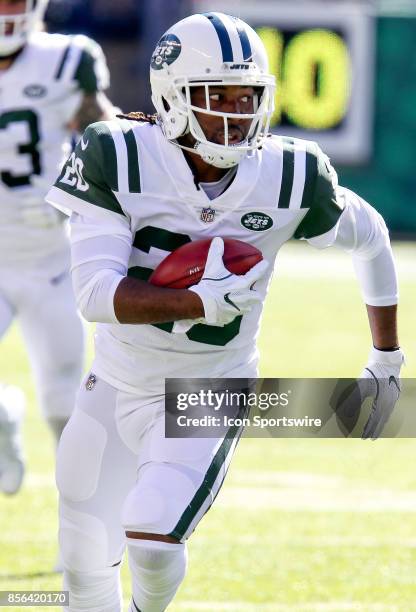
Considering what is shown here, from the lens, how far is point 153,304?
3297 millimetres

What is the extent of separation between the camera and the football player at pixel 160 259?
131 inches

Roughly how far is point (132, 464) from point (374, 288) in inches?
33.3

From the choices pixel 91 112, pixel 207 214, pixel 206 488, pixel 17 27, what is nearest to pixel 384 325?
pixel 207 214

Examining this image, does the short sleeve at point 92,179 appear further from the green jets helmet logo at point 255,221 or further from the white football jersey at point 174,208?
the green jets helmet logo at point 255,221

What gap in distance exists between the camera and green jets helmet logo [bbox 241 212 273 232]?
11.6 ft

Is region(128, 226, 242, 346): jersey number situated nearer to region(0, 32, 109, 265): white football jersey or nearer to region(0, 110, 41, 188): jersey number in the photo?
region(0, 32, 109, 265): white football jersey

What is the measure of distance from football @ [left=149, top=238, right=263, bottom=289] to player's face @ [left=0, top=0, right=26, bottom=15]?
2.17m

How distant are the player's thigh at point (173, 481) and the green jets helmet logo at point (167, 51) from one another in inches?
34.8

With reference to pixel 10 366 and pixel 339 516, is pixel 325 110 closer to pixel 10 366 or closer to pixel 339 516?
pixel 10 366

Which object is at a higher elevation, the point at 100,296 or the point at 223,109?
the point at 223,109

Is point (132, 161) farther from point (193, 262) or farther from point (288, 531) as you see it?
point (288, 531)

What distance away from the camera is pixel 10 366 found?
9312 millimetres

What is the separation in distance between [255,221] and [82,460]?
753mm

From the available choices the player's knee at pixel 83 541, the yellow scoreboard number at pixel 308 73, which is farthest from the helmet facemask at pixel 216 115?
the yellow scoreboard number at pixel 308 73
